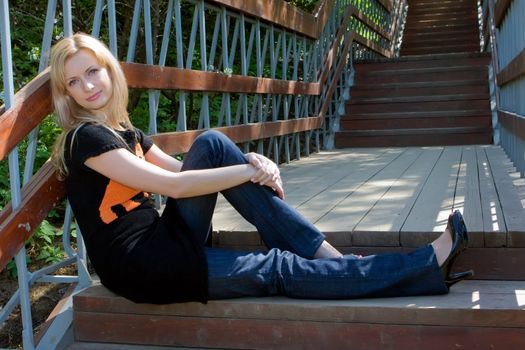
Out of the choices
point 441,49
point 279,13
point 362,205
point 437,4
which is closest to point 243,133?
point 279,13

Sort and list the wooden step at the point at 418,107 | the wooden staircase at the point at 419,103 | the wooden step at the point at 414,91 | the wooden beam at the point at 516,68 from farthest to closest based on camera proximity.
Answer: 1. the wooden step at the point at 414,91
2. the wooden step at the point at 418,107
3. the wooden staircase at the point at 419,103
4. the wooden beam at the point at 516,68

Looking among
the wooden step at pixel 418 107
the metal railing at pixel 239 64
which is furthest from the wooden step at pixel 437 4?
the wooden step at pixel 418 107

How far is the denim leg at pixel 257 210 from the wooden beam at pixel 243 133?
0.81 metres

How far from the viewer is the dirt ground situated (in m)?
3.49

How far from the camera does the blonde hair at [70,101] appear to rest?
2.21 m

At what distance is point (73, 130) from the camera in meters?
2.16

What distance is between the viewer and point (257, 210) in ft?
7.88

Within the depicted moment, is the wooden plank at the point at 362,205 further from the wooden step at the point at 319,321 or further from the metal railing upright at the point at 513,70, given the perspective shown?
the metal railing upright at the point at 513,70

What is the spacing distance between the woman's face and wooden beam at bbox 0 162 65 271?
27cm

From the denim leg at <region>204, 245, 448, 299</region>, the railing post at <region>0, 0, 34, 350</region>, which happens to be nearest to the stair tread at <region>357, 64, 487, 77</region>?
the denim leg at <region>204, 245, 448, 299</region>

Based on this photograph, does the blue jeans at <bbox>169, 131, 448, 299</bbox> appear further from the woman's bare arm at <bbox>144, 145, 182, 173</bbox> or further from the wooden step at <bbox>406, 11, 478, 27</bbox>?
the wooden step at <bbox>406, 11, 478, 27</bbox>

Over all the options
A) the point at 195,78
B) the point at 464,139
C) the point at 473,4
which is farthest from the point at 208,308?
the point at 473,4

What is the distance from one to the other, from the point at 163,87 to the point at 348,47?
4.61 m

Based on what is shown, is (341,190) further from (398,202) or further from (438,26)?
(438,26)
